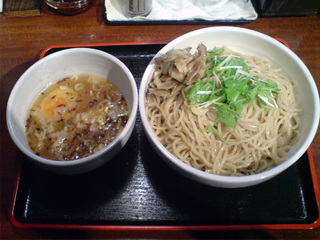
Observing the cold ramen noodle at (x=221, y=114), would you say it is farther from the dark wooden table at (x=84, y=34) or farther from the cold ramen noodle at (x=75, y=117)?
the dark wooden table at (x=84, y=34)

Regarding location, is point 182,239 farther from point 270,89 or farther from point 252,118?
point 270,89

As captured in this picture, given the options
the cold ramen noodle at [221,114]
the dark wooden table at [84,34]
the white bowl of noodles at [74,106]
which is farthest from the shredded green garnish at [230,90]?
the dark wooden table at [84,34]

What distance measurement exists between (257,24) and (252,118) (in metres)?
1.17

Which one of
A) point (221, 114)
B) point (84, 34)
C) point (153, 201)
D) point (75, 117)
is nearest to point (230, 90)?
point (221, 114)

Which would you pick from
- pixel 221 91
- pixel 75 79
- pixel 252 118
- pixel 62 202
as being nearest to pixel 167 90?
pixel 221 91

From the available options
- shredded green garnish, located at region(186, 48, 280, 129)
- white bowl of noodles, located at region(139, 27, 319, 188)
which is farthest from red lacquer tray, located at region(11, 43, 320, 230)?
shredded green garnish, located at region(186, 48, 280, 129)

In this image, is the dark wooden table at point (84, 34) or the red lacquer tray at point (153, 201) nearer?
the red lacquer tray at point (153, 201)

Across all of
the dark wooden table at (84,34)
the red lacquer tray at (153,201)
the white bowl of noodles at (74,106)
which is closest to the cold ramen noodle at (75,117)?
the white bowl of noodles at (74,106)

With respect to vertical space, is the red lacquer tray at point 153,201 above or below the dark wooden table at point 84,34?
below

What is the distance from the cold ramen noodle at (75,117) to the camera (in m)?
1.38

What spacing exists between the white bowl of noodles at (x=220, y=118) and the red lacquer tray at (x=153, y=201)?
156mm

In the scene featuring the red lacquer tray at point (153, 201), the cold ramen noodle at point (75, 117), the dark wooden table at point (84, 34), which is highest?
the dark wooden table at point (84, 34)

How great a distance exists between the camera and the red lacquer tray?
1.32 meters

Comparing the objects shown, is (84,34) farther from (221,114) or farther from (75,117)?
(221,114)
